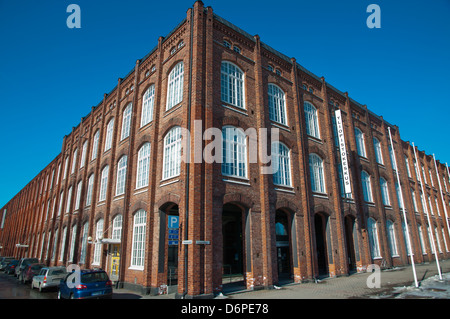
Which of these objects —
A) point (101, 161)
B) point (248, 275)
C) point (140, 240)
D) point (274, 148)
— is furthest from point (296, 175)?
point (101, 161)

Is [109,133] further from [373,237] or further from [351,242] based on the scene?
[373,237]

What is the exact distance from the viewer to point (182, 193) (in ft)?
39.0

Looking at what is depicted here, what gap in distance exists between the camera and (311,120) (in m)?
19.9

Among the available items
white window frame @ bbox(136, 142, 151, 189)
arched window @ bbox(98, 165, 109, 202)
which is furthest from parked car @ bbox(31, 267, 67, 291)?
white window frame @ bbox(136, 142, 151, 189)

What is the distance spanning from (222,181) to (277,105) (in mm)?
7446

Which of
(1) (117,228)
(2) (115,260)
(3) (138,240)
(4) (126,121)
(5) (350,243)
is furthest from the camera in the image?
(5) (350,243)

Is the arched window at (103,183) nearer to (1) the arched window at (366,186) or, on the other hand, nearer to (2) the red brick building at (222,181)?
(2) the red brick building at (222,181)

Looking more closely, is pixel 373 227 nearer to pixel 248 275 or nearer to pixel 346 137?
pixel 346 137

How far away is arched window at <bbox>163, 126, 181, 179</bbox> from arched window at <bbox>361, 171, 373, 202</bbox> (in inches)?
641

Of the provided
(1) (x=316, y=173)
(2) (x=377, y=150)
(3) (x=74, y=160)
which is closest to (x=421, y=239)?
(2) (x=377, y=150)

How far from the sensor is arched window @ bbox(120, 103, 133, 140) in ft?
62.9

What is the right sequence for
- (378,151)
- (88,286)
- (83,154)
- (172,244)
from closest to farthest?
(88,286) < (172,244) < (378,151) < (83,154)

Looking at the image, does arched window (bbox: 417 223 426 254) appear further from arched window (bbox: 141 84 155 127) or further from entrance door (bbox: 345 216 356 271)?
arched window (bbox: 141 84 155 127)

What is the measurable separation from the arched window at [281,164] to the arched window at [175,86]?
5.98 metres
